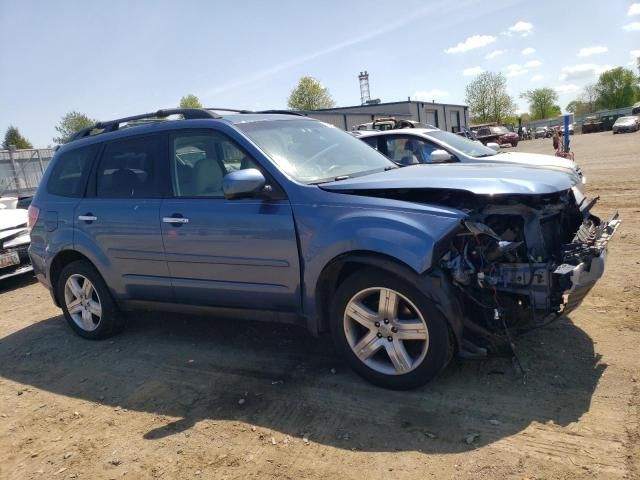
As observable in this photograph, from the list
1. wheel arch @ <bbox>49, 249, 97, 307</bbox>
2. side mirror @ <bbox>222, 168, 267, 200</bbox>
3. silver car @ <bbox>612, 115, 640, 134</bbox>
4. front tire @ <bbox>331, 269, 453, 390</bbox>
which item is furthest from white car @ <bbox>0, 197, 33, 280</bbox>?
silver car @ <bbox>612, 115, 640, 134</bbox>

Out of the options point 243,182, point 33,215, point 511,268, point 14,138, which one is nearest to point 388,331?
point 511,268

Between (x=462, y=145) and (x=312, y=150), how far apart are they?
5.22 m

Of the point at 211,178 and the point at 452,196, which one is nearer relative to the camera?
the point at 452,196

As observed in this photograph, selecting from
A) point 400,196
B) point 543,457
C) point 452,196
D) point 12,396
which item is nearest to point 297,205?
point 400,196

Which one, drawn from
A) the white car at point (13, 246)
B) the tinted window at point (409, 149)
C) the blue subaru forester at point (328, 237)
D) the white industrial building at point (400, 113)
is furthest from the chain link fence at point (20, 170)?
the white industrial building at point (400, 113)

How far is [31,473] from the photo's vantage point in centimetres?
304

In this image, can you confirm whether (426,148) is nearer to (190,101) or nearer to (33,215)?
(33,215)

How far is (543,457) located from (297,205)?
2124 millimetres

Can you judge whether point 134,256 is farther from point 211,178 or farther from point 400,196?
point 400,196

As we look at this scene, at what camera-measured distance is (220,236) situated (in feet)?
12.8

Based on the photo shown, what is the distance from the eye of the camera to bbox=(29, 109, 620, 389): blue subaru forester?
319 cm

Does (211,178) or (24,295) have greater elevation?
(211,178)

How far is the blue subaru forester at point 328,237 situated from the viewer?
3.19m

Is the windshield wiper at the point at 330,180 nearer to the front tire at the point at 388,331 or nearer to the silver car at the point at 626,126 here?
the front tire at the point at 388,331
